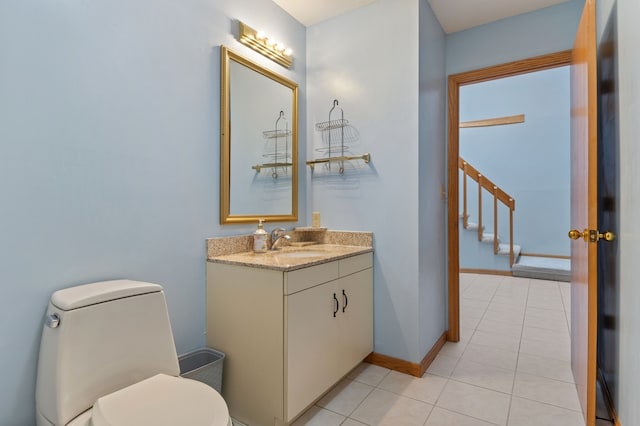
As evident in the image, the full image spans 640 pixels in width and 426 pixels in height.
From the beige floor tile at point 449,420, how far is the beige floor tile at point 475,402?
1.5 inches

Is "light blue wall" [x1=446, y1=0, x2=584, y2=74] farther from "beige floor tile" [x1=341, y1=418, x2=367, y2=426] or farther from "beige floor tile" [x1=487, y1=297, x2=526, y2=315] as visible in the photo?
"beige floor tile" [x1=341, y1=418, x2=367, y2=426]

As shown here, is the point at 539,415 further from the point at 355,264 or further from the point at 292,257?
the point at 292,257

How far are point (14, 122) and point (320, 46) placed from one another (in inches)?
79.7

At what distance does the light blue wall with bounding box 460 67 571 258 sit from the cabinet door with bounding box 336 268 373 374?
154 inches

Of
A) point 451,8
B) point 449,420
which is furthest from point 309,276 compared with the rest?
point 451,8

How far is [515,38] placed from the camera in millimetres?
2488

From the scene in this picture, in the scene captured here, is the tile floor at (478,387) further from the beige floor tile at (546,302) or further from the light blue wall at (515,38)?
the light blue wall at (515,38)

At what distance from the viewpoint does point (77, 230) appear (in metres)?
1.31

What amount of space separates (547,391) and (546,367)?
0.34 m

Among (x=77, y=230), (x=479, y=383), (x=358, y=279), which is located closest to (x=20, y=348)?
(x=77, y=230)

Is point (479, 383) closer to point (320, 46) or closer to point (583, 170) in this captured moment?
point (583, 170)

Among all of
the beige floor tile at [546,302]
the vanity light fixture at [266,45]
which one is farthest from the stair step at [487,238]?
the vanity light fixture at [266,45]

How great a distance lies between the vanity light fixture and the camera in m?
2.02

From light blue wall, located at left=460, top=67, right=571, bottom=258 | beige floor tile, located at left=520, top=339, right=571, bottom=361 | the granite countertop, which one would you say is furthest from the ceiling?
light blue wall, located at left=460, top=67, right=571, bottom=258
